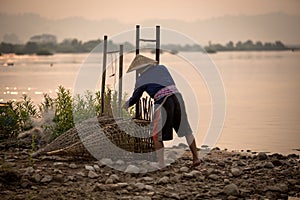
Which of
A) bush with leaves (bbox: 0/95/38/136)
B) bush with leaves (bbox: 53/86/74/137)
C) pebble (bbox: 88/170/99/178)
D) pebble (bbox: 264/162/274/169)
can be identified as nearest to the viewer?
pebble (bbox: 88/170/99/178)

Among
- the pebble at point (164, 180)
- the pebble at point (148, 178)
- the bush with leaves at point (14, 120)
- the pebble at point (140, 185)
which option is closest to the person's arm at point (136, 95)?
the pebble at point (148, 178)

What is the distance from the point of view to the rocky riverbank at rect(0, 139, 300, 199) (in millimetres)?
6484

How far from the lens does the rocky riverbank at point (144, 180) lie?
648cm

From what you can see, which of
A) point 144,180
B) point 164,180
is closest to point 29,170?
point 144,180

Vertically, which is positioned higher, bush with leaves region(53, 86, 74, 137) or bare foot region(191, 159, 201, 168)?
bush with leaves region(53, 86, 74, 137)

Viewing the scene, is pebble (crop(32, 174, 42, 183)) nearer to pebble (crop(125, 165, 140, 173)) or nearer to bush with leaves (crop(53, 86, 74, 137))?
pebble (crop(125, 165, 140, 173))

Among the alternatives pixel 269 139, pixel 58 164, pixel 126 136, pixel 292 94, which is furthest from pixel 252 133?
pixel 292 94

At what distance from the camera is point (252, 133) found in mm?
11828

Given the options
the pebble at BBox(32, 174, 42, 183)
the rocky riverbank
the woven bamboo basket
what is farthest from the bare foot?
the pebble at BBox(32, 174, 42, 183)

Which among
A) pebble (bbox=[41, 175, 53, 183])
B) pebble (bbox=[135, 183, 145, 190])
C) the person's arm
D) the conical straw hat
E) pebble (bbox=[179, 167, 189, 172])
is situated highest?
the conical straw hat

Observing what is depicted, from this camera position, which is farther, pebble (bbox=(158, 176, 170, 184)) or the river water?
the river water

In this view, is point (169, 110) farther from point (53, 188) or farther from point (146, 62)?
point (53, 188)

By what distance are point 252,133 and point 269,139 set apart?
29.6 inches

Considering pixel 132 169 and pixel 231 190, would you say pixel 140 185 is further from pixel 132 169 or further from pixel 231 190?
pixel 231 190
